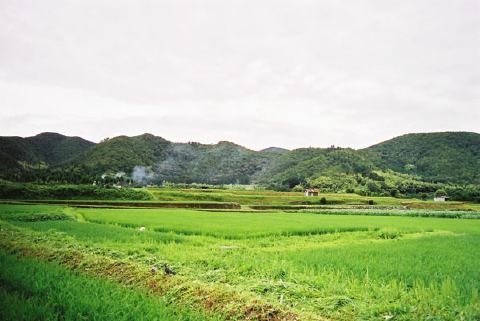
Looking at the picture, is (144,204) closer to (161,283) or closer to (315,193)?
(315,193)

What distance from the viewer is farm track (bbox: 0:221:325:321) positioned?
659cm

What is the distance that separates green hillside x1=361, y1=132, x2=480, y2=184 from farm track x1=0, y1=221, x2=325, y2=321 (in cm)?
10921

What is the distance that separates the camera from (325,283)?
26.1 ft

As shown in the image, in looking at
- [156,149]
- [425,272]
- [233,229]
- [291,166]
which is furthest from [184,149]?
[425,272]

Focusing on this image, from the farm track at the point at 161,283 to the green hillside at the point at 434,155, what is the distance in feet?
358

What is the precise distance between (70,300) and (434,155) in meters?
130

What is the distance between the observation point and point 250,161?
154 metres

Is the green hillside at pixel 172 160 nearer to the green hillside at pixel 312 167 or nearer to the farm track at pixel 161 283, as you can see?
the green hillside at pixel 312 167

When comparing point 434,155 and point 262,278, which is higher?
point 434,155

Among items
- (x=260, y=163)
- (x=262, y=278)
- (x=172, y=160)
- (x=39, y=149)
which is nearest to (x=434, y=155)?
(x=260, y=163)

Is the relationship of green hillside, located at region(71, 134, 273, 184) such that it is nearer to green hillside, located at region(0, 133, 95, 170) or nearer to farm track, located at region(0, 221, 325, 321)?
green hillside, located at region(0, 133, 95, 170)

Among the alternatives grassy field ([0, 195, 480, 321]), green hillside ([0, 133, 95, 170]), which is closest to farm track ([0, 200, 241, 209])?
grassy field ([0, 195, 480, 321])

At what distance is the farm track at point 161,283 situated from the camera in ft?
21.6

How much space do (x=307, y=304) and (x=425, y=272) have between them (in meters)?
3.83
